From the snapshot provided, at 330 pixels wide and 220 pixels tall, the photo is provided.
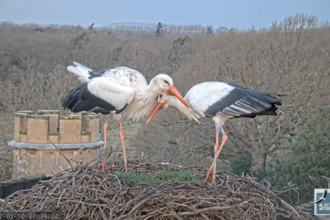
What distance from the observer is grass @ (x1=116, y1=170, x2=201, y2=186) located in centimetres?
442

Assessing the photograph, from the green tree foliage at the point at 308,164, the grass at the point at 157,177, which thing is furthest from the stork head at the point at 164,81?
the green tree foliage at the point at 308,164

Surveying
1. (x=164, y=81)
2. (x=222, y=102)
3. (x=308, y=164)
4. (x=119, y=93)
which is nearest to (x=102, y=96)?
(x=119, y=93)

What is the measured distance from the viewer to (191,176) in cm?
463

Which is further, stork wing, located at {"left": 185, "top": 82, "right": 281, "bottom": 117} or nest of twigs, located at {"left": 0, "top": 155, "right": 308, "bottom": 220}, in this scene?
stork wing, located at {"left": 185, "top": 82, "right": 281, "bottom": 117}

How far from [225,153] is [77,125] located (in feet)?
23.4

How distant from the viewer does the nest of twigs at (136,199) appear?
3.77 meters

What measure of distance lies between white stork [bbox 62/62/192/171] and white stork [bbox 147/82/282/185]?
0.43 feet

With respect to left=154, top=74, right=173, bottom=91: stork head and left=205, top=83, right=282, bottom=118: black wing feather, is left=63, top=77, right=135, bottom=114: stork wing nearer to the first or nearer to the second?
left=154, top=74, right=173, bottom=91: stork head

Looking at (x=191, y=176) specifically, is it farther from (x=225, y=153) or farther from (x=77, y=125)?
(x=225, y=153)

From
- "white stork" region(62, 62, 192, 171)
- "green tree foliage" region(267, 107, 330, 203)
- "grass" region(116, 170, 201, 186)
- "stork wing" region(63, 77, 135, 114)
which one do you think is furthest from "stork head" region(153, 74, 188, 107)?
"green tree foliage" region(267, 107, 330, 203)

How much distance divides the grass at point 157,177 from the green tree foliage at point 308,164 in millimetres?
6568

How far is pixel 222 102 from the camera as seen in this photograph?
15.1ft

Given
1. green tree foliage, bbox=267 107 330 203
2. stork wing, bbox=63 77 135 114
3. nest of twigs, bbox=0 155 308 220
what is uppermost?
stork wing, bbox=63 77 135 114

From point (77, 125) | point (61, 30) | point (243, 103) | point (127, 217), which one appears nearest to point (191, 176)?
point (243, 103)
